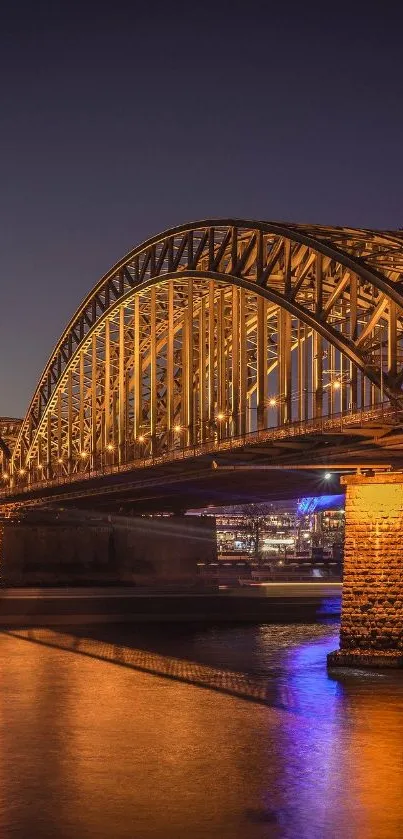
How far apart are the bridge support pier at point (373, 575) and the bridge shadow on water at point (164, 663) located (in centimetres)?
278

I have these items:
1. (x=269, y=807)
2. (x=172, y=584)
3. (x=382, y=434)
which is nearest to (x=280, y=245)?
(x=382, y=434)

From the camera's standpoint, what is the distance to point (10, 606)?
254ft

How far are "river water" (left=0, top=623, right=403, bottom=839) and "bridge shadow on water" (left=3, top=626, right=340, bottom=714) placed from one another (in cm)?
10

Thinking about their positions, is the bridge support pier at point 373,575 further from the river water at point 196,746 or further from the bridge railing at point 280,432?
the bridge railing at point 280,432

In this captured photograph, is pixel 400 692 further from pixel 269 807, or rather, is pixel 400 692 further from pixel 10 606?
pixel 10 606

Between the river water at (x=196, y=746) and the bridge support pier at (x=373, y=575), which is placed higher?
the bridge support pier at (x=373, y=575)

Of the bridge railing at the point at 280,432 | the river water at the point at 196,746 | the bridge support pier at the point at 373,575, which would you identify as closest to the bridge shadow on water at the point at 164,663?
the river water at the point at 196,746

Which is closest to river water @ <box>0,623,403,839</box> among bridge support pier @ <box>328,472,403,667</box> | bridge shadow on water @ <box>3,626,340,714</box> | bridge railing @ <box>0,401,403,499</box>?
A: bridge shadow on water @ <box>3,626,340,714</box>

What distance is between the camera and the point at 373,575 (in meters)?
49.2

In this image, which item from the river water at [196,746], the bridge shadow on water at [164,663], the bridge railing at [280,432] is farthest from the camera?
the bridge shadow on water at [164,663]

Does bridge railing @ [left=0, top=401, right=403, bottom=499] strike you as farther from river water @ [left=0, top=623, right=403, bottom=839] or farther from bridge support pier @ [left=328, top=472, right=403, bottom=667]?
river water @ [left=0, top=623, right=403, bottom=839]

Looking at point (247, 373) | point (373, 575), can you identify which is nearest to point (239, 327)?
point (247, 373)

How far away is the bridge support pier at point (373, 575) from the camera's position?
48.6 m

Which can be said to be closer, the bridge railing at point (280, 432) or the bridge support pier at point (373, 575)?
the bridge railing at point (280, 432)
